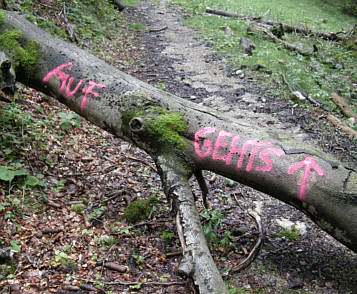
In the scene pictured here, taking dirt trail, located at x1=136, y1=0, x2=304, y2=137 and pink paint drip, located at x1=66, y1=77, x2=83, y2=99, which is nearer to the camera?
pink paint drip, located at x1=66, y1=77, x2=83, y2=99

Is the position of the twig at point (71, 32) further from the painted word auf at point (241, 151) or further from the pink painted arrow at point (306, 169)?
the pink painted arrow at point (306, 169)

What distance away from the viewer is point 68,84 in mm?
3477

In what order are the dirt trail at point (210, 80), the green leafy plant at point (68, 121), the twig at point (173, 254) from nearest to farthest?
the twig at point (173, 254), the green leafy plant at point (68, 121), the dirt trail at point (210, 80)

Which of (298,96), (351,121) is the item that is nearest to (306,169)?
(351,121)

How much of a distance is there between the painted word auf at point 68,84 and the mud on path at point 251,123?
Result: 6.20 ft

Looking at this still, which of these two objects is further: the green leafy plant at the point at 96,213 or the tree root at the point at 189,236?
the green leafy plant at the point at 96,213

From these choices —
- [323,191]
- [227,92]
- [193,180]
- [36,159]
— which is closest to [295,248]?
[323,191]

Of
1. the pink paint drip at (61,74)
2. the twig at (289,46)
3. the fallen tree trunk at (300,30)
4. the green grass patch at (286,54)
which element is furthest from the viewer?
the fallen tree trunk at (300,30)

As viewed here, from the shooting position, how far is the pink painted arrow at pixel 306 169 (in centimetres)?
272

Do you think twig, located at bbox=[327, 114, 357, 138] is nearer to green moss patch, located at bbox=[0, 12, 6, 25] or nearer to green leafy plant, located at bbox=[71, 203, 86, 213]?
green leafy plant, located at bbox=[71, 203, 86, 213]

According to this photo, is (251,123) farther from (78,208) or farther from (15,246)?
(15,246)

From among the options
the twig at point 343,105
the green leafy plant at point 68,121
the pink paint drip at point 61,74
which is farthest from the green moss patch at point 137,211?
the twig at point 343,105

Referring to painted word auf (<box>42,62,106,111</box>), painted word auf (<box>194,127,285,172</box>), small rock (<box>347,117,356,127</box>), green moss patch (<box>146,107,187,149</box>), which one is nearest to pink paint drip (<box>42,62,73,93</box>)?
painted word auf (<box>42,62,106,111</box>)

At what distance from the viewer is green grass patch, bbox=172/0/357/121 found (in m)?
7.10
